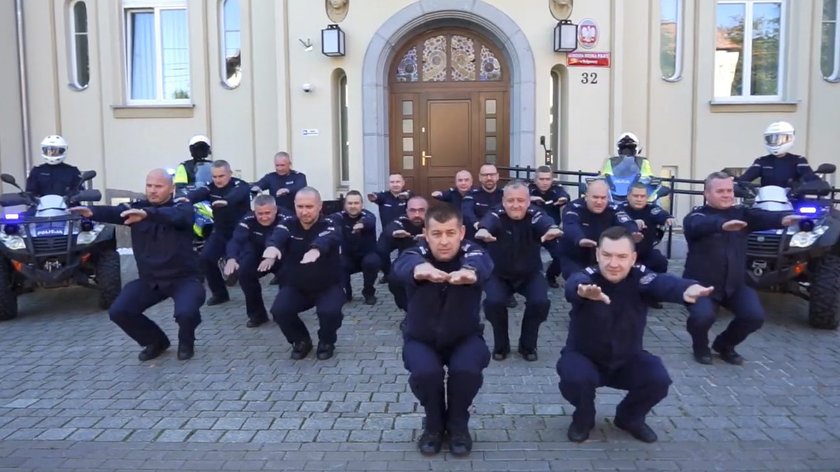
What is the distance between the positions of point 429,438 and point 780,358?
3.45 meters

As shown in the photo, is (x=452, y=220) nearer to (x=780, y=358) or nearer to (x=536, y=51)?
(x=780, y=358)

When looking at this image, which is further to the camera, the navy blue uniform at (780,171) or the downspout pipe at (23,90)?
the downspout pipe at (23,90)

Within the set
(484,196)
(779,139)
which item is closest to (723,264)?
(779,139)

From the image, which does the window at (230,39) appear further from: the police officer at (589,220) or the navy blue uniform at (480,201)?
the police officer at (589,220)

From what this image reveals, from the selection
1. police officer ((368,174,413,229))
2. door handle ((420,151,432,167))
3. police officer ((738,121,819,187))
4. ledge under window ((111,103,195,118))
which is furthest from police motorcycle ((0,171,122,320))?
police officer ((738,121,819,187))

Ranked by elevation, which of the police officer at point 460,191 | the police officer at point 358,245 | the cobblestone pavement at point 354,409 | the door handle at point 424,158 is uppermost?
the door handle at point 424,158

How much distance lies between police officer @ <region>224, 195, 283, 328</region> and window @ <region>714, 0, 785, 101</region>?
781 centimetres

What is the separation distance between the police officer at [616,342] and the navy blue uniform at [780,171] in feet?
14.3

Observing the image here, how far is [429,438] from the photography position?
4195 mm

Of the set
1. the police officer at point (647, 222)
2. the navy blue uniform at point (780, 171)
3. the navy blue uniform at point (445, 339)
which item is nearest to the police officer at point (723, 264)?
the police officer at point (647, 222)

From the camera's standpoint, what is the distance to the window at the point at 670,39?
36.7 ft

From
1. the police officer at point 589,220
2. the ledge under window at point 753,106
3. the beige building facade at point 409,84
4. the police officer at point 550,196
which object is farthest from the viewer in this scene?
the ledge under window at point 753,106

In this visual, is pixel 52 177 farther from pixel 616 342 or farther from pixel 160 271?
pixel 616 342

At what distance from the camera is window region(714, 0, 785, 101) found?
446 inches
